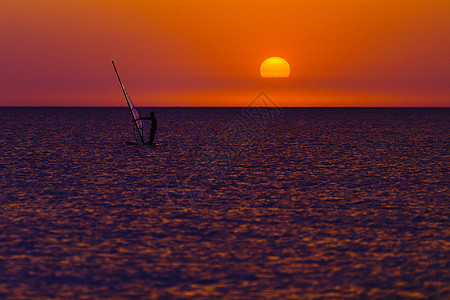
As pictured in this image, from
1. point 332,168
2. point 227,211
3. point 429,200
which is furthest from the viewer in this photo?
point 332,168

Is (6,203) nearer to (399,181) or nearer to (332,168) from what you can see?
(399,181)

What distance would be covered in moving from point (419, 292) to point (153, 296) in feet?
14.8

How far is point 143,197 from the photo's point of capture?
906 inches

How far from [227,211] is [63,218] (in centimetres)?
504

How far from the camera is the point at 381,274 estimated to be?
11.7 meters

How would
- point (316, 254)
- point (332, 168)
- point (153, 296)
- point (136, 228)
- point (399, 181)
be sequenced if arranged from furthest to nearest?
1. point (332, 168)
2. point (399, 181)
3. point (136, 228)
4. point (316, 254)
5. point (153, 296)

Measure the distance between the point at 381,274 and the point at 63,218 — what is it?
32.5ft

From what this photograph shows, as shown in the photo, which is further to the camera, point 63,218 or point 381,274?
point 63,218

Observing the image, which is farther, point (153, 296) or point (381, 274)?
point (381, 274)

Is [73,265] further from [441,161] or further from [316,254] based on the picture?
[441,161]

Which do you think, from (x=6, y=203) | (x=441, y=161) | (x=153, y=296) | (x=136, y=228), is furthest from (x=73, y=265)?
(x=441, y=161)

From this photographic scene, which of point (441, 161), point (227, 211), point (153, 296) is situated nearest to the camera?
point (153, 296)

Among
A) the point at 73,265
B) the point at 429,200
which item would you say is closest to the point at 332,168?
the point at 429,200

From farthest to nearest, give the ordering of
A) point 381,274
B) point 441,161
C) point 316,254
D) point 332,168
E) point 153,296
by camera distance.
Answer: point 441,161 → point 332,168 → point 316,254 → point 381,274 → point 153,296
